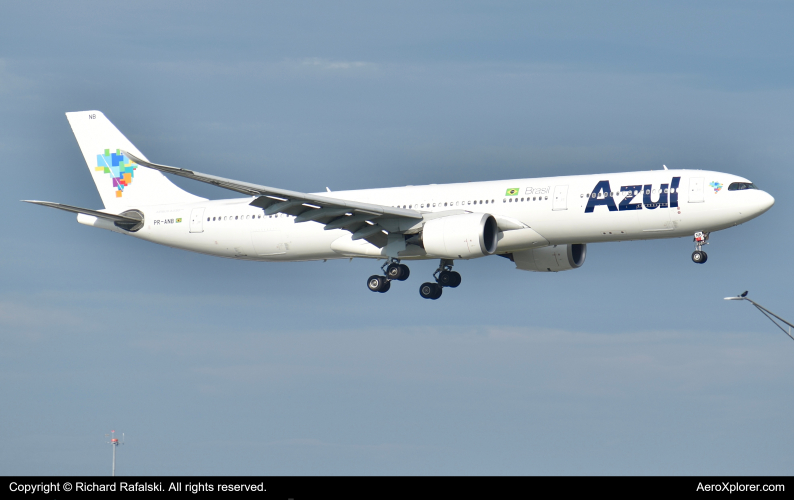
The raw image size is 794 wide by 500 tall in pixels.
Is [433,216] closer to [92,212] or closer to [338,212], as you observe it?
[338,212]

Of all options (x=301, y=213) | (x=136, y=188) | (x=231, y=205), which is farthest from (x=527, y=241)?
(x=136, y=188)

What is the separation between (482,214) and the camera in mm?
57344

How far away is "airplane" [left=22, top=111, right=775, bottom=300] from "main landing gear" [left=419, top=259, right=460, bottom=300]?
56mm

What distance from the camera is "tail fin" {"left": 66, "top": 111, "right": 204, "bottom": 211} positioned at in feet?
227

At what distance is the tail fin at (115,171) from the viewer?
69.2 m

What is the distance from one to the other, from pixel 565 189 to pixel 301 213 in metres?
13.5

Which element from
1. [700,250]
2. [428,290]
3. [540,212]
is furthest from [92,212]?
[700,250]

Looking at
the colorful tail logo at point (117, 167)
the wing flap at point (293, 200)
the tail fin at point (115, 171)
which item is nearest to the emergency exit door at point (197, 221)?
the tail fin at point (115, 171)

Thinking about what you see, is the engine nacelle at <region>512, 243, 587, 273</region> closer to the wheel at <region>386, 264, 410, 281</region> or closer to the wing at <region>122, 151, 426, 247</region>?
the wheel at <region>386, 264, 410, 281</region>

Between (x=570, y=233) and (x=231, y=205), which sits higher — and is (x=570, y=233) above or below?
below

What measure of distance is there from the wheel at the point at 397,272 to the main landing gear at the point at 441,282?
2.69 metres

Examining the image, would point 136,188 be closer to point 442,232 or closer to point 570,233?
point 442,232

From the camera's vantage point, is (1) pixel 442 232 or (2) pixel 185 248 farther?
(2) pixel 185 248

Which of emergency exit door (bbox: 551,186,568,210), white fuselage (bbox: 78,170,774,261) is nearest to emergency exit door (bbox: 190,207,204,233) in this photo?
white fuselage (bbox: 78,170,774,261)
